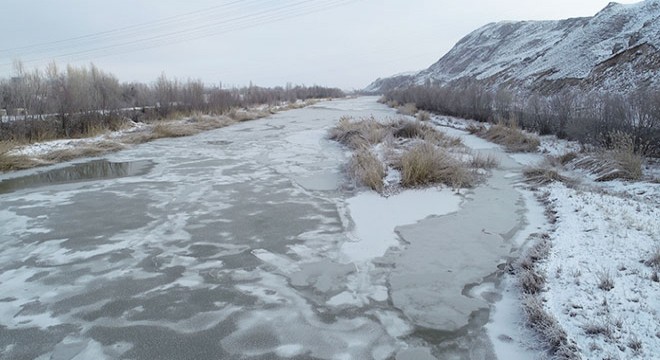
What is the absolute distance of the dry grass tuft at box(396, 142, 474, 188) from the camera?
8.70 metres

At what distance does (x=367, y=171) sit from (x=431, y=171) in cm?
145

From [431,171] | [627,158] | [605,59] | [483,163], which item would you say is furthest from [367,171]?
[605,59]

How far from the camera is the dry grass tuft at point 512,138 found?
13461mm

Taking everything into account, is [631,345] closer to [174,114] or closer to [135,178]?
[135,178]

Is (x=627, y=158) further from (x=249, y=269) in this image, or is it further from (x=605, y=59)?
(x=605, y=59)

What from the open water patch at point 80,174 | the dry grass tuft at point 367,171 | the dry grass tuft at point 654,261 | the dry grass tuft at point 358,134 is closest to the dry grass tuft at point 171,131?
the open water patch at point 80,174

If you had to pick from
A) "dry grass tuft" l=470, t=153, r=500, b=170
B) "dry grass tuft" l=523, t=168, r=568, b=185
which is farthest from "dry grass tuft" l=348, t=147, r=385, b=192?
"dry grass tuft" l=523, t=168, r=568, b=185

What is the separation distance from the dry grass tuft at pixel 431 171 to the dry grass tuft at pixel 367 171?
54cm

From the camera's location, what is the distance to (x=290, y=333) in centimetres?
361

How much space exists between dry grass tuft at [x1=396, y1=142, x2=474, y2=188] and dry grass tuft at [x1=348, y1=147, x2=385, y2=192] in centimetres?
54

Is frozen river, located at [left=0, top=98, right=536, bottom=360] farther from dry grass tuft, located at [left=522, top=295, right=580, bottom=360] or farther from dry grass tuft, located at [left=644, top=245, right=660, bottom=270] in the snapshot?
dry grass tuft, located at [left=644, top=245, right=660, bottom=270]

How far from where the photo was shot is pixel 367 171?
886 cm

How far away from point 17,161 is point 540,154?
52.2 ft

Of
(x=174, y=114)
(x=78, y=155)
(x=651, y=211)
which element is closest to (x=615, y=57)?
(x=651, y=211)
